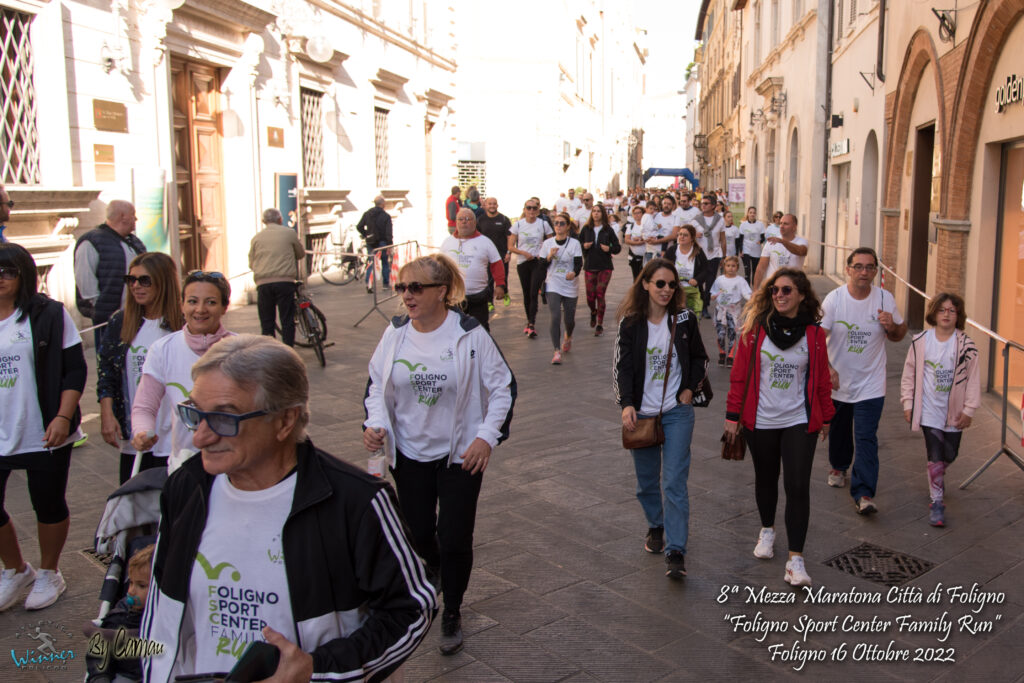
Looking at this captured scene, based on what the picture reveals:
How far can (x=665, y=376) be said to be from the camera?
5.17 metres

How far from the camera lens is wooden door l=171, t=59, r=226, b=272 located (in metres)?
14.1

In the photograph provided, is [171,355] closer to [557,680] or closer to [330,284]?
[557,680]

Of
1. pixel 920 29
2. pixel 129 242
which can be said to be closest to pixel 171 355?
pixel 129 242

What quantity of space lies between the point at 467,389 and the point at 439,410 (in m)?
0.16

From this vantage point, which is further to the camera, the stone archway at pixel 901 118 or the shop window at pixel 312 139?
Result: the shop window at pixel 312 139

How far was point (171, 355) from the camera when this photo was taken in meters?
4.14

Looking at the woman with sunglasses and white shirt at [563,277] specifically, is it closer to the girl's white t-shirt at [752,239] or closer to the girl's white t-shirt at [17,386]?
the girl's white t-shirt at [752,239]

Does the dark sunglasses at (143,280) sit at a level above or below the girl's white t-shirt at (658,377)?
above

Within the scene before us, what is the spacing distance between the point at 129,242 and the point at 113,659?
18.4 ft

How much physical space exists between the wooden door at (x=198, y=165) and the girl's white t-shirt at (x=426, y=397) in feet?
34.3

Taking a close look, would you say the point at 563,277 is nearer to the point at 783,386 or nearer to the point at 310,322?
the point at 310,322

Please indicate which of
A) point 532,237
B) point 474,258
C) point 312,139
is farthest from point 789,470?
point 312,139

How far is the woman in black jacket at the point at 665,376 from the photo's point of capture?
5.13 m

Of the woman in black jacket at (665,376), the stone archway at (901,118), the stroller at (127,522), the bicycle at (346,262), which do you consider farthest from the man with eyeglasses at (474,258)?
the bicycle at (346,262)
